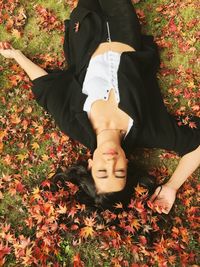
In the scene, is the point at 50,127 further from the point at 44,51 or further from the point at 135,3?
the point at 135,3

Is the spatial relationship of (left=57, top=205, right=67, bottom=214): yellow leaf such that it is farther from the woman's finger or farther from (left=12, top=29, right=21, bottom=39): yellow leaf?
(left=12, top=29, right=21, bottom=39): yellow leaf

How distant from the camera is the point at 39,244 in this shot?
479cm

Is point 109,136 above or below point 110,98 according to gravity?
below

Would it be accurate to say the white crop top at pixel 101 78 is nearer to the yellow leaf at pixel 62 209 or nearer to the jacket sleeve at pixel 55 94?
the jacket sleeve at pixel 55 94

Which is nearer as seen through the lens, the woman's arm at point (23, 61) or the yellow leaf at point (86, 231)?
the yellow leaf at point (86, 231)

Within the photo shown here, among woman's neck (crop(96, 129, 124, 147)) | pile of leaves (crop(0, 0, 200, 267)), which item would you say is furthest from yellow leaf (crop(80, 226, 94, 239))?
woman's neck (crop(96, 129, 124, 147))

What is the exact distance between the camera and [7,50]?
5.39 metres

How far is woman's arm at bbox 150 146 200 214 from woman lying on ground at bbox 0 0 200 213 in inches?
0.4

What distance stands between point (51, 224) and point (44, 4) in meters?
3.49

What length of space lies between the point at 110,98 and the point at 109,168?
1.11m

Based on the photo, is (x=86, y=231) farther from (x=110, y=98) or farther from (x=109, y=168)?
(x=110, y=98)

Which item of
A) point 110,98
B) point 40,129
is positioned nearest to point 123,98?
point 110,98

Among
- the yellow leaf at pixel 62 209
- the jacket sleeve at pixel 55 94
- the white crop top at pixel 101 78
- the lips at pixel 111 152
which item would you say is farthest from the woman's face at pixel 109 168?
the jacket sleeve at pixel 55 94

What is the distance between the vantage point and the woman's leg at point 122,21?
5.05 metres
